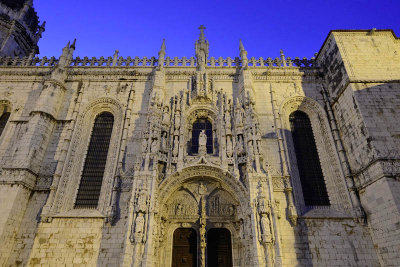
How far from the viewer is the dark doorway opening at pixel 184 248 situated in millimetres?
11859

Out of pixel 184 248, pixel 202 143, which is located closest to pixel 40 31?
pixel 202 143

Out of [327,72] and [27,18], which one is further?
[27,18]

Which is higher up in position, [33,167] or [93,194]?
[33,167]

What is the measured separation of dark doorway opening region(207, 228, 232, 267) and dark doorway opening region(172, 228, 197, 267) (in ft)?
2.37

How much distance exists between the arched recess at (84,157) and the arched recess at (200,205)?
3.04m

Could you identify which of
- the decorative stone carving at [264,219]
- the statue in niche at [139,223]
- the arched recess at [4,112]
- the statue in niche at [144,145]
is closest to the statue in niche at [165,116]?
the statue in niche at [144,145]

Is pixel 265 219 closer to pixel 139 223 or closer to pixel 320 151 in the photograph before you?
pixel 139 223

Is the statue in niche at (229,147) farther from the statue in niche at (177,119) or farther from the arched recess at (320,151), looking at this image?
the arched recess at (320,151)

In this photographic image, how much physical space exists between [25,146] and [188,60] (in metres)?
10.9

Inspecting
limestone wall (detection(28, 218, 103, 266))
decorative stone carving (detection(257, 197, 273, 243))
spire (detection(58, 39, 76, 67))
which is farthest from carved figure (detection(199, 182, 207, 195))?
spire (detection(58, 39, 76, 67))

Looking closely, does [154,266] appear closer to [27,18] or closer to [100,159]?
[100,159]

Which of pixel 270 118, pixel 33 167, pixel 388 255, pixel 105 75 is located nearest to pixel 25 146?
pixel 33 167

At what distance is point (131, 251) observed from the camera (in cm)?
1044

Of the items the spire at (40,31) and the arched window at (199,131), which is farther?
the spire at (40,31)
